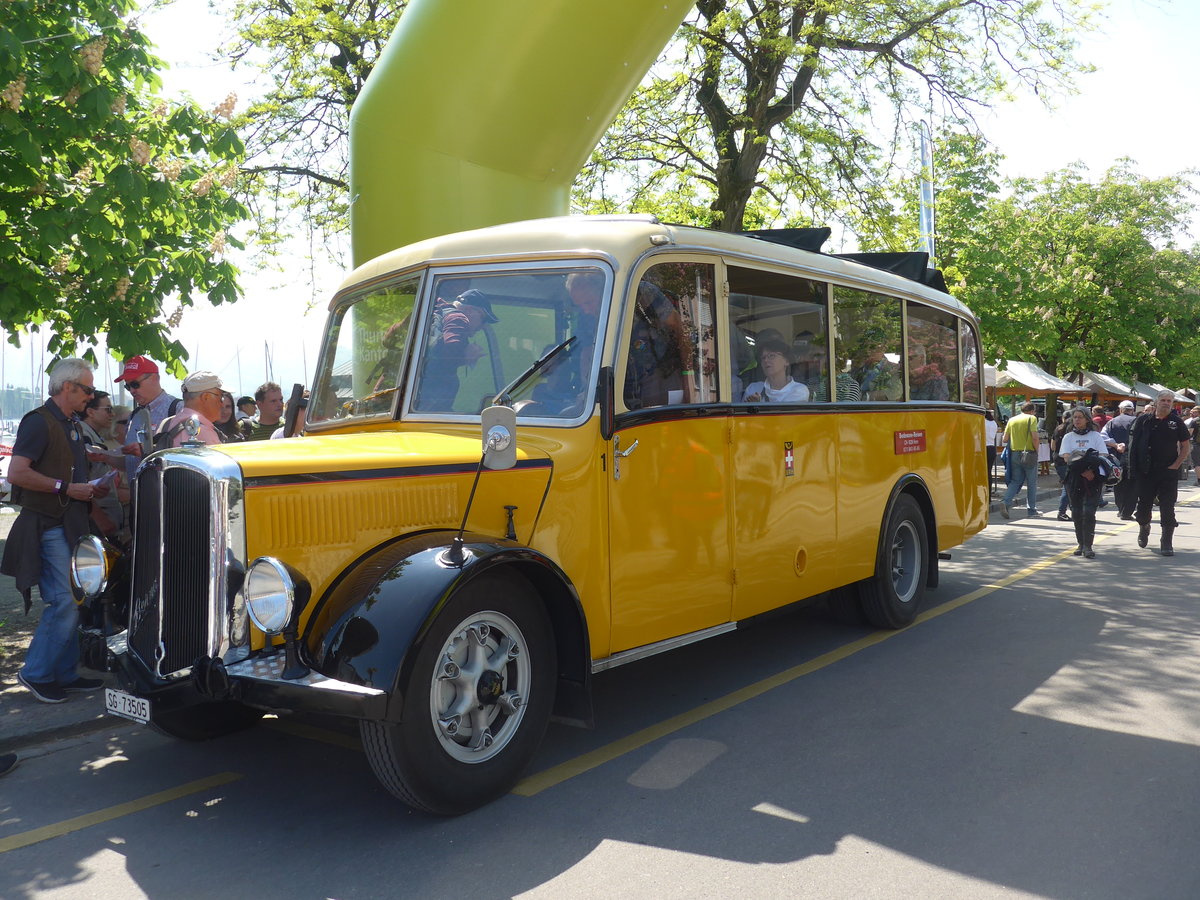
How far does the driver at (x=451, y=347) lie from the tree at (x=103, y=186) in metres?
2.84

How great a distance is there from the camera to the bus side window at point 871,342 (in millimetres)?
7004

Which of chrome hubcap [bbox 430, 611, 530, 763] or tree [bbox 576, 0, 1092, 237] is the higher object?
tree [bbox 576, 0, 1092, 237]

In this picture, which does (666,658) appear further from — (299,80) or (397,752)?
(299,80)

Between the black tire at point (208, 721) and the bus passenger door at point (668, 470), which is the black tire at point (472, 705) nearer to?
the bus passenger door at point (668, 470)

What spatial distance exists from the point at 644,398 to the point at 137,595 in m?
2.42

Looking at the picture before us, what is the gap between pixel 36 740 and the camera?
546cm

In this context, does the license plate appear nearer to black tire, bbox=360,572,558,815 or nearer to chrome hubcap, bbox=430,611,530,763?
black tire, bbox=360,572,558,815

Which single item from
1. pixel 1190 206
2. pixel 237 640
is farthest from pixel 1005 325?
pixel 237 640

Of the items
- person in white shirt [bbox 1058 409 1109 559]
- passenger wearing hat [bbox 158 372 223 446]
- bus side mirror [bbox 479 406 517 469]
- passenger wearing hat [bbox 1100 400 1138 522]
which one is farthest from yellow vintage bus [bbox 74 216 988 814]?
passenger wearing hat [bbox 1100 400 1138 522]

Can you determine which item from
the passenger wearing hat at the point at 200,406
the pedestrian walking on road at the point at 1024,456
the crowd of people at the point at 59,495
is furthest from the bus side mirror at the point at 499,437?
the pedestrian walking on road at the point at 1024,456

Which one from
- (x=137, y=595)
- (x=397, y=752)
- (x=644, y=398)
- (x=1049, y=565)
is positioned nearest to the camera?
(x=397, y=752)

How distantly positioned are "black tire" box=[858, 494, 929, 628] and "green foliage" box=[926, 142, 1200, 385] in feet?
71.6

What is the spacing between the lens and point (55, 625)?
6043mm

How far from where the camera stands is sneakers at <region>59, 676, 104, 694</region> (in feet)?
20.3
